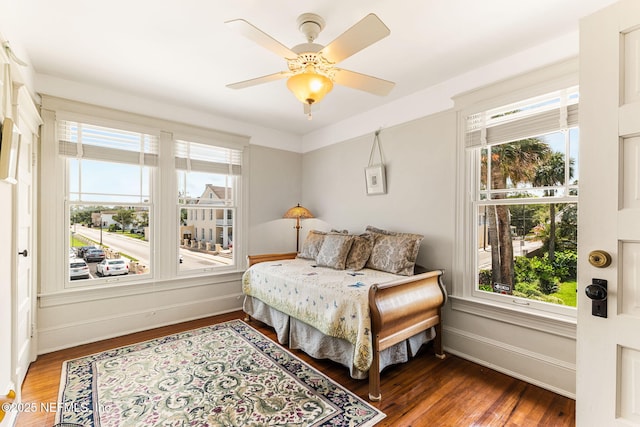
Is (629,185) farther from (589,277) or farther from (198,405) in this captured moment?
(198,405)

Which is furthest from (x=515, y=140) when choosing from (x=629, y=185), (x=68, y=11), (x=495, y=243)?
(x=68, y=11)

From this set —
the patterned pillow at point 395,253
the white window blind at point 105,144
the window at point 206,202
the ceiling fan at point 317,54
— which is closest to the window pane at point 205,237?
the window at point 206,202

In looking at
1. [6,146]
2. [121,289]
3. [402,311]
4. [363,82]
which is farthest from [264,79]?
[121,289]

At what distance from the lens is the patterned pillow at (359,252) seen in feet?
10.1

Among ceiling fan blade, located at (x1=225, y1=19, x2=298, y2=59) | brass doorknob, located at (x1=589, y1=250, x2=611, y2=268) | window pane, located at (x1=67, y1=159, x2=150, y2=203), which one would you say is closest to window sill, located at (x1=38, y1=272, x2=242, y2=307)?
window pane, located at (x1=67, y1=159, x2=150, y2=203)

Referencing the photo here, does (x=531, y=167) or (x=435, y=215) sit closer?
(x=531, y=167)

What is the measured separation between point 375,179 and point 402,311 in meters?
1.69

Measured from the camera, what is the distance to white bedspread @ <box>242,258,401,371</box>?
2.05m

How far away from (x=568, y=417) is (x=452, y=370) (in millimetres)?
744

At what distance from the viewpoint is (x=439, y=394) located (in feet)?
6.81

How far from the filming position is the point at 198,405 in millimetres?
1930

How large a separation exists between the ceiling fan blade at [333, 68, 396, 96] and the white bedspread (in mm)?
1473

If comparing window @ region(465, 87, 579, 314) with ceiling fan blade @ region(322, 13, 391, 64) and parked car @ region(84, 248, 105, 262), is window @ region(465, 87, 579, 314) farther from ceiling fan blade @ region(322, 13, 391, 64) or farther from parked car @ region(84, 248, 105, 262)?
parked car @ region(84, 248, 105, 262)

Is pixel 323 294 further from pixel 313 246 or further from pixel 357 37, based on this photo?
pixel 357 37
